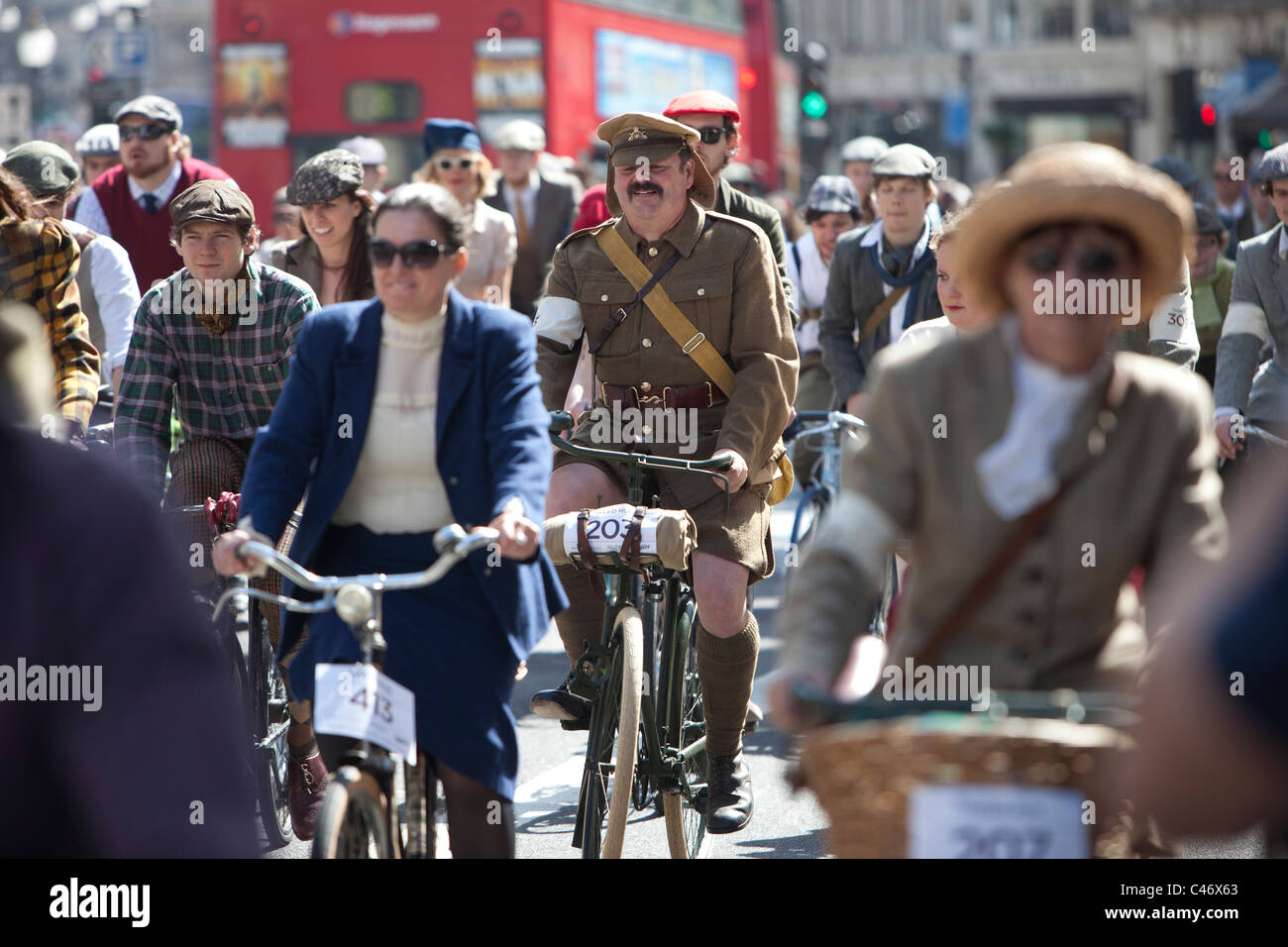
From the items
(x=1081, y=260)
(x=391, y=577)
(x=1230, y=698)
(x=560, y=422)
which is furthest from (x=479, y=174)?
(x=1230, y=698)

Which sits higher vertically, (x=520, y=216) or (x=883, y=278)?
(x=520, y=216)

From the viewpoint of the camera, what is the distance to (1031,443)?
3.02 meters

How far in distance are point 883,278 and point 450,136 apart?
3076mm

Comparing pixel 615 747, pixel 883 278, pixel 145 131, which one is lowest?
pixel 615 747

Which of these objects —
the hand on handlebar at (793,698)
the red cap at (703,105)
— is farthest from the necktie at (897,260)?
the hand on handlebar at (793,698)

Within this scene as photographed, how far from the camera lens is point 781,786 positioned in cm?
700

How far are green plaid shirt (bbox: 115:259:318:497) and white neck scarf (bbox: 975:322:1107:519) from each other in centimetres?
338

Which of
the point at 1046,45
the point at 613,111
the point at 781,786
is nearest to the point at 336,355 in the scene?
the point at 781,786

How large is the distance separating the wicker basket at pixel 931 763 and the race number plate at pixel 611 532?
2.49 metres

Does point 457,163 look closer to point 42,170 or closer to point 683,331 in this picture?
point 42,170

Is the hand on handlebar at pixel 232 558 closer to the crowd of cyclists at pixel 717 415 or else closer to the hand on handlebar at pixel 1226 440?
the crowd of cyclists at pixel 717 415
